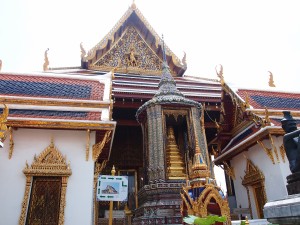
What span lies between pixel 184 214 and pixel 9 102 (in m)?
3.90

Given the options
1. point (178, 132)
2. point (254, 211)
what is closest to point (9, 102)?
point (178, 132)

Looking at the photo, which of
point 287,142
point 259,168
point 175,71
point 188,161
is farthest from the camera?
point 175,71

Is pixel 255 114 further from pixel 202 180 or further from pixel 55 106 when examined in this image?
pixel 55 106

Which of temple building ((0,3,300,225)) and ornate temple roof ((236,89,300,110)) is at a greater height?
ornate temple roof ((236,89,300,110))

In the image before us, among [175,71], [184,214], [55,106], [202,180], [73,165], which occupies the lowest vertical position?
[184,214]

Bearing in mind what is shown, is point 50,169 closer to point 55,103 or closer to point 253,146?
point 55,103

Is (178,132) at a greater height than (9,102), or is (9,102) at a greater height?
(9,102)

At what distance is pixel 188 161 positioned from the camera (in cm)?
509

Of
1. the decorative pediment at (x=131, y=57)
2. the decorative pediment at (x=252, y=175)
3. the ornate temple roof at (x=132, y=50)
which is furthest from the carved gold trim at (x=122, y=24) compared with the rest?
the decorative pediment at (x=252, y=175)

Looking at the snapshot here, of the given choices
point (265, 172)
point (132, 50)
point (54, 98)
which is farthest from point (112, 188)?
point (132, 50)

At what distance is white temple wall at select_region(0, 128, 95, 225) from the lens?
14.0 feet

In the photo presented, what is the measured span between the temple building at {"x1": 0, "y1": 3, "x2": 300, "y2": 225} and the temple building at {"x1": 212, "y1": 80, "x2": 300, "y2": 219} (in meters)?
0.02

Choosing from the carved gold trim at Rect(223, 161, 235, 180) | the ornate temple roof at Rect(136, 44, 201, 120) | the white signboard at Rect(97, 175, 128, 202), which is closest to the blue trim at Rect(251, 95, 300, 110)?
the carved gold trim at Rect(223, 161, 235, 180)

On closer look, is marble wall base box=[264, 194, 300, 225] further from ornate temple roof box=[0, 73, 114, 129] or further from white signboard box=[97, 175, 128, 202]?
ornate temple roof box=[0, 73, 114, 129]
